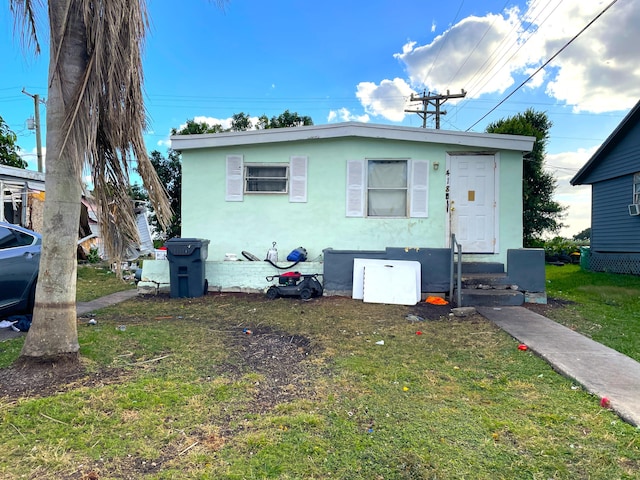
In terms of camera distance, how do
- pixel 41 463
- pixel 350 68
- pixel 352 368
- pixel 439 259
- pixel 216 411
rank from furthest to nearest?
pixel 350 68
pixel 439 259
pixel 352 368
pixel 216 411
pixel 41 463

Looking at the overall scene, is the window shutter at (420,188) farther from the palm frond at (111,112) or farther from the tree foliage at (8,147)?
the tree foliage at (8,147)

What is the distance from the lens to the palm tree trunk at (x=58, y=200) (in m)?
3.13

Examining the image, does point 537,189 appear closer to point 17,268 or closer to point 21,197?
point 17,268

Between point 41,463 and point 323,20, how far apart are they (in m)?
10.8

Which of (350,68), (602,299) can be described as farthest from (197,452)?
(350,68)

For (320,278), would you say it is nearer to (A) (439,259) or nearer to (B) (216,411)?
(A) (439,259)

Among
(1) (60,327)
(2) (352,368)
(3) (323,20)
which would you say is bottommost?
(2) (352,368)

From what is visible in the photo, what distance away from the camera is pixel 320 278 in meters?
7.55

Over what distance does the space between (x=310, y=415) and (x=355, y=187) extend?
579cm

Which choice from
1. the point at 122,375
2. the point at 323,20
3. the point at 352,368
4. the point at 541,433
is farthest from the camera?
the point at 323,20

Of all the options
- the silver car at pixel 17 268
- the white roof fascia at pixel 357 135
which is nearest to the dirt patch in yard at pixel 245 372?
the silver car at pixel 17 268

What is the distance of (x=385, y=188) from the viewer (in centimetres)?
784

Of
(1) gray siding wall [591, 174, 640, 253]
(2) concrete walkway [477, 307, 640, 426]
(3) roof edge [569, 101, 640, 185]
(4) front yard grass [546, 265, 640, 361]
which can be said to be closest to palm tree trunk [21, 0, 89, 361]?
(2) concrete walkway [477, 307, 640, 426]

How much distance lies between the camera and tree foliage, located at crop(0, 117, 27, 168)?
14.3 m
